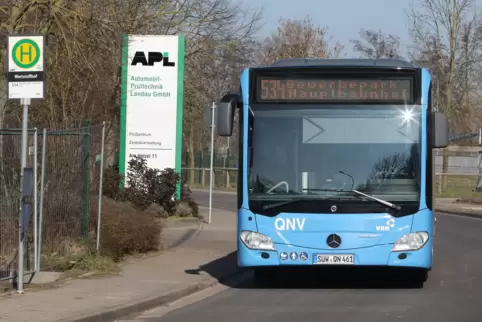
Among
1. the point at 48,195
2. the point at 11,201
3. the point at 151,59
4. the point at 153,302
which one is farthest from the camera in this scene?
the point at 151,59

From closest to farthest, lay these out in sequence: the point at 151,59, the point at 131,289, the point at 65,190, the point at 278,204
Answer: the point at 278,204 < the point at 131,289 < the point at 65,190 < the point at 151,59

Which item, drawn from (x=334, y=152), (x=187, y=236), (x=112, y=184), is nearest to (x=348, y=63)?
(x=334, y=152)

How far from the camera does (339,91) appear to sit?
1284cm

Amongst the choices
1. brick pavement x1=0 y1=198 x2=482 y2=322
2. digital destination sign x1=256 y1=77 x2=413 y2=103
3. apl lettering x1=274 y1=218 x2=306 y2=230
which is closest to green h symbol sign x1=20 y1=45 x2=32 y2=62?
brick pavement x1=0 y1=198 x2=482 y2=322

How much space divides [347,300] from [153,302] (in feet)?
8.46

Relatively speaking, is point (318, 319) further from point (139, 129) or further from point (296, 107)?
point (139, 129)

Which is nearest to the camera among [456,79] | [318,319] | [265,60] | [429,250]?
[318,319]

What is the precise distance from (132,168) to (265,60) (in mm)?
25159

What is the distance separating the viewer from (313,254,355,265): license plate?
12.5 meters

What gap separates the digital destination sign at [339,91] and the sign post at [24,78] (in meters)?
3.03

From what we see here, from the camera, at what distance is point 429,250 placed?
41.2 ft

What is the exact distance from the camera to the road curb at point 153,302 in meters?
10.4

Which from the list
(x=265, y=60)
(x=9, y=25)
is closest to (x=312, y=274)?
(x=9, y=25)

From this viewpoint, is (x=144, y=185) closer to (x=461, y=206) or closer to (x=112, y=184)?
(x=112, y=184)
